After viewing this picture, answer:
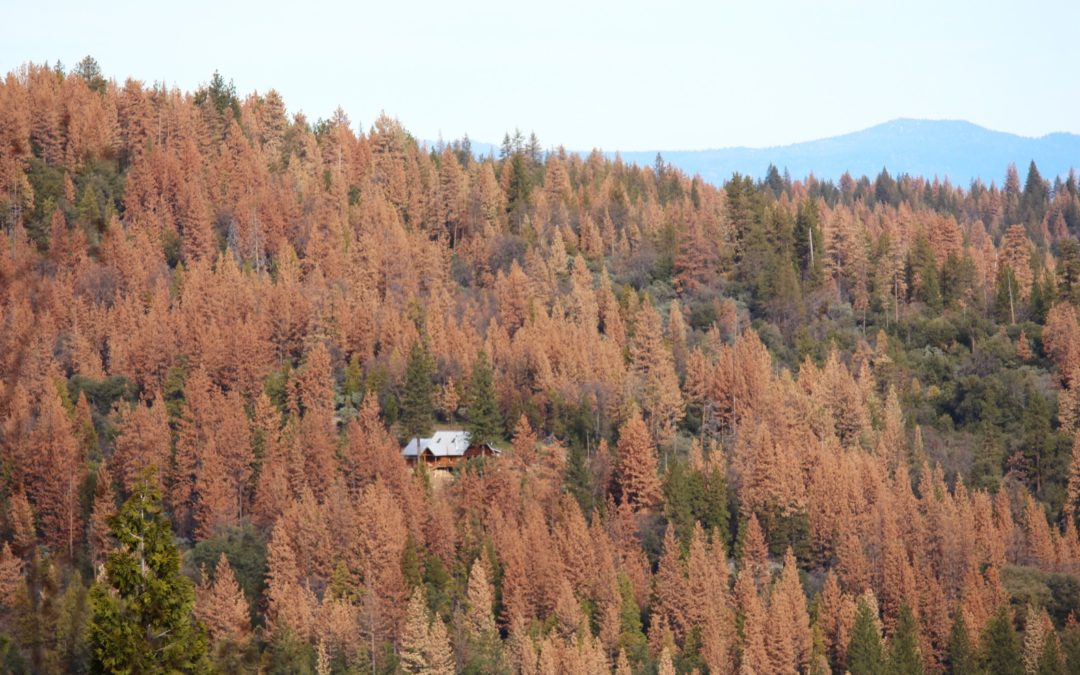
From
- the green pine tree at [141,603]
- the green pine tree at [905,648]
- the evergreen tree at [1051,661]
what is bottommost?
the evergreen tree at [1051,661]

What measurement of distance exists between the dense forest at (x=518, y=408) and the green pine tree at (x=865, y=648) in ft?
0.63

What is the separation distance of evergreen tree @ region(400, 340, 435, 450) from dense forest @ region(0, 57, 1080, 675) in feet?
1.75

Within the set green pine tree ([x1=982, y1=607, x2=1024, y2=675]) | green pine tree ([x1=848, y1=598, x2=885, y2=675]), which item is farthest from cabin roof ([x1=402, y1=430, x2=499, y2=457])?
green pine tree ([x1=982, y1=607, x2=1024, y2=675])

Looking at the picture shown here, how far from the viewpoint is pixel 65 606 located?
35.4 metres

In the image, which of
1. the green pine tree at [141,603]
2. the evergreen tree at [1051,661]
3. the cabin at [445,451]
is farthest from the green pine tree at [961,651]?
the green pine tree at [141,603]

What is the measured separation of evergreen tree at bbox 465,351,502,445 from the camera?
90.8m

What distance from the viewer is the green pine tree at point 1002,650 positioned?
74.7 metres

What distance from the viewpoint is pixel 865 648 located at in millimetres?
73500

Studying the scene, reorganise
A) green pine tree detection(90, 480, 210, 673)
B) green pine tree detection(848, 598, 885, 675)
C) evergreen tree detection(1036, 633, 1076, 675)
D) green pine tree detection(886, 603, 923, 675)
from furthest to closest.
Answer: evergreen tree detection(1036, 633, 1076, 675), green pine tree detection(886, 603, 923, 675), green pine tree detection(848, 598, 885, 675), green pine tree detection(90, 480, 210, 673)

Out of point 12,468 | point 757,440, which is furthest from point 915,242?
point 12,468

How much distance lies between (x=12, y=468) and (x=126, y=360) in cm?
1846

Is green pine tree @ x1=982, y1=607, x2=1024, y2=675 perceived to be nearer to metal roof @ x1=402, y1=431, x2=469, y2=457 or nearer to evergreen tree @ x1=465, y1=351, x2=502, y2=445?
evergreen tree @ x1=465, y1=351, x2=502, y2=445

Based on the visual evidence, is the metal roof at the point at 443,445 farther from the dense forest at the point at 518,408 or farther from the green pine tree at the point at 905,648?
the green pine tree at the point at 905,648

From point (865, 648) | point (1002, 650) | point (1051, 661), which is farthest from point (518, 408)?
point (1051, 661)
